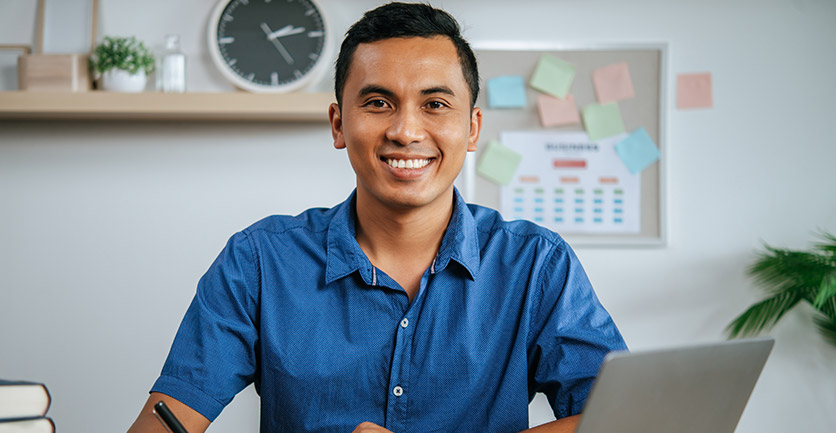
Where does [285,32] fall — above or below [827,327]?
above

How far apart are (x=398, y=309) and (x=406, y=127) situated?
0.30 meters

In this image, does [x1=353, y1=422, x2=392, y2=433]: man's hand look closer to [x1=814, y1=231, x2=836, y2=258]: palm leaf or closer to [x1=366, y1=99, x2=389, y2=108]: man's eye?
[x1=366, y1=99, x2=389, y2=108]: man's eye

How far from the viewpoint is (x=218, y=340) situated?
1.18 meters

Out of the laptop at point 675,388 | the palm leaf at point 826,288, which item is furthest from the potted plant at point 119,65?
the palm leaf at point 826,288

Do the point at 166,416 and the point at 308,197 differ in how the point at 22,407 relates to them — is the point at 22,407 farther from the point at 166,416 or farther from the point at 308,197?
the point at 308,197

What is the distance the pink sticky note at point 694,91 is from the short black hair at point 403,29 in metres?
1.22

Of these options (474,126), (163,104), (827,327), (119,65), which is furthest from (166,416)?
(827,327)

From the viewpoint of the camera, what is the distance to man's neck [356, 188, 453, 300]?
4.14 feet

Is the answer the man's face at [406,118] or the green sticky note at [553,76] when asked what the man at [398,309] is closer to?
the man's face at [406,118]

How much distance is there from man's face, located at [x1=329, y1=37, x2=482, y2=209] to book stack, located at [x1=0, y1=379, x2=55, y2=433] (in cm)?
59

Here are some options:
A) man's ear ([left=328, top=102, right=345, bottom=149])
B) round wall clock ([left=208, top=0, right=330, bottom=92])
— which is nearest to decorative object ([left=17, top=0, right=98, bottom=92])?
round wall clock ([left=208, top=0, right=330, bottom=92])

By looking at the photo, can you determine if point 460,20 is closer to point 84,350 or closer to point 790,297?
point 790,297

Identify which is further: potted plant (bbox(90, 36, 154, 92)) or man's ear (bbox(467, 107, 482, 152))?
potted plant (bbox(90, 36, 154, 92))

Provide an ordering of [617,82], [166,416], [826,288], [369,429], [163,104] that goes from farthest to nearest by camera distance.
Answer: [617,82]
[163,104]
[826,288]
[369,429]
[166,416]
